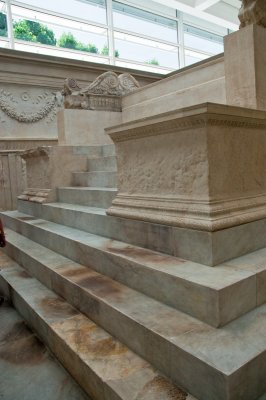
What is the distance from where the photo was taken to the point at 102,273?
220 centimetres

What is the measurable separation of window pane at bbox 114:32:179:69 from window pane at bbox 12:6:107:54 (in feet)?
2.07

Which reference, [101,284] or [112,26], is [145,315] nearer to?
[101,284]

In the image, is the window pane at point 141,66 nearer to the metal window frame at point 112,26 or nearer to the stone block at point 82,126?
the metal window frame at point 112,26

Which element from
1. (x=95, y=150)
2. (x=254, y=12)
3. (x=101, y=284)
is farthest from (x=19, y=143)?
(x=254, y=12)

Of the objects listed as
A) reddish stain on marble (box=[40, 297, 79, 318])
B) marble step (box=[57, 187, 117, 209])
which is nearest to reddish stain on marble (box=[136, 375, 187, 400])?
reddish stain on marble (box=[40, 297, 79, 318])

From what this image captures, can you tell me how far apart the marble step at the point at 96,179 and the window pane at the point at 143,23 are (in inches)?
319

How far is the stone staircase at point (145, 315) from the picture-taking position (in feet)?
4.08

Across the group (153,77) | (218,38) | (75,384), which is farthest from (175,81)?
(218,38)

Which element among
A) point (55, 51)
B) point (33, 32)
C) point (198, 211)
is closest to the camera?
point (198, 211)

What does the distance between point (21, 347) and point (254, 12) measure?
2.81 metres

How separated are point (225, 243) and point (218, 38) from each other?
1407 centimetres

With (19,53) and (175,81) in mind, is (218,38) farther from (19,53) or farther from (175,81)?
(175,81)

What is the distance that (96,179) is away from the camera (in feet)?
11.9

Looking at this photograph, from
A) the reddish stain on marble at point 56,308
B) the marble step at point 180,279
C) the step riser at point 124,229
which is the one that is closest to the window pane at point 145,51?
the step riser at point 124,229
